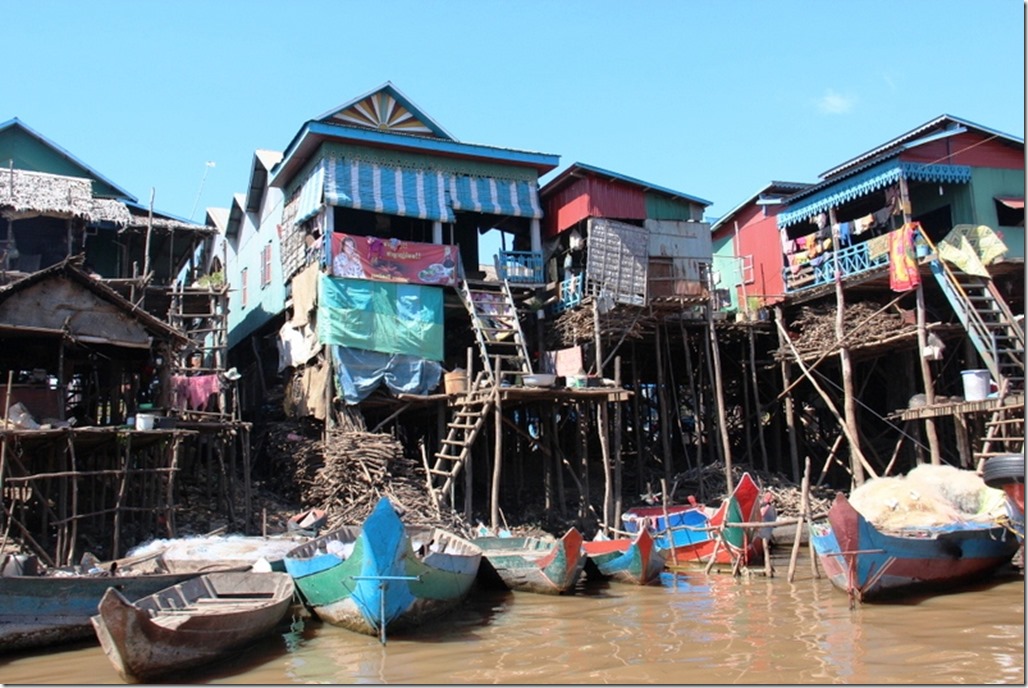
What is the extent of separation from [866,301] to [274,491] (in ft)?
43.1

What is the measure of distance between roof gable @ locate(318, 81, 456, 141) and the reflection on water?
1161 centimetres

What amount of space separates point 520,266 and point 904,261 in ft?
26.2

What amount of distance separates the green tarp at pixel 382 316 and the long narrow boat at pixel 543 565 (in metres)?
5.71

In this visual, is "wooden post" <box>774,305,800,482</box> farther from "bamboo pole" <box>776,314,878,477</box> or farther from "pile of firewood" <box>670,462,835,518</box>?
"pile of firewood" <box>670,462,835,518</box>

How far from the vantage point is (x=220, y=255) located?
28.4 meters

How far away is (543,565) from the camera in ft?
43.9

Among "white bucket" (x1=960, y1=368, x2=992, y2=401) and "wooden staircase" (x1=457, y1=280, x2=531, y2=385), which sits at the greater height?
"wooden staircase" (x1=457, y1=280, x2=531, y2=385)

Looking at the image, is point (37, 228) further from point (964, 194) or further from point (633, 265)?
point (964, 194)

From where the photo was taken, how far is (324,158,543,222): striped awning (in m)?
19.4

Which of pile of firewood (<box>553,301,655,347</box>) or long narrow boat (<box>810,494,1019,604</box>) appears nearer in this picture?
long narrow boat (<box>810,494,1019,604</box>)

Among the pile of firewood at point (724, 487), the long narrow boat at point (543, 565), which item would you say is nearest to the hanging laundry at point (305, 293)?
the long narrow boat at point (543, 565)

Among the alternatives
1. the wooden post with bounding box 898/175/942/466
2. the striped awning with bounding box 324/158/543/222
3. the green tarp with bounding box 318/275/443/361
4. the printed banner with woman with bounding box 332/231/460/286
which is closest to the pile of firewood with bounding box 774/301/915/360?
the wooden post with bounding box 898/175/942/466

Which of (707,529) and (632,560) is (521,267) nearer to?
(707,529)

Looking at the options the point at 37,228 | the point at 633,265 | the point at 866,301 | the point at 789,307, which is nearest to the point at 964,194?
the point at 866,301
